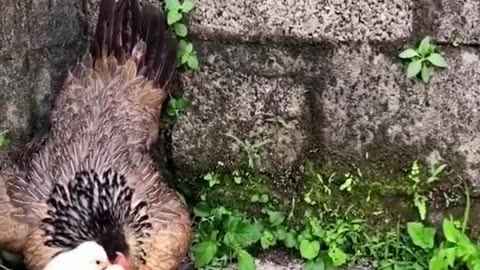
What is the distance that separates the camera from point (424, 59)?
3336 millimetres

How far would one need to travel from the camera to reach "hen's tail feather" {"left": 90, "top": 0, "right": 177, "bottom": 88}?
3.53 metres

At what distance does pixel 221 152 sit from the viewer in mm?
3611

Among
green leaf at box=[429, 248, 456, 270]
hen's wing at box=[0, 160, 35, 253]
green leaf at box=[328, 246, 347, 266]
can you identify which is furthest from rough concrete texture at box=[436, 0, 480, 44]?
hen's wing at box=[0, 160, 35, 253]

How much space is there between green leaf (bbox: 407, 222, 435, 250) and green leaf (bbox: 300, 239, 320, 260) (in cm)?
31

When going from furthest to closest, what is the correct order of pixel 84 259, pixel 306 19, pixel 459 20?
1. pixel 306 19
2. pixel 459 20
3. pixel 84 259

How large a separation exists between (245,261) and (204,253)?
142 mm

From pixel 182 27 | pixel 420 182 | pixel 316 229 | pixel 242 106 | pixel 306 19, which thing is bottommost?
pixel 316 229

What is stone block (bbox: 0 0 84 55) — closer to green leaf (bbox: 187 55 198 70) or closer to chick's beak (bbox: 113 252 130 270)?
green leaf (bbox: 187 55 198 70)

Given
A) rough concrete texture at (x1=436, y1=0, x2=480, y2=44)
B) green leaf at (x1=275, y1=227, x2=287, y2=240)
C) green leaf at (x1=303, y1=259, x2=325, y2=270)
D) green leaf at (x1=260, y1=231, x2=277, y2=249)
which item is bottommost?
green leaf at (x1=303, y1=259, x2=325, y2=270)

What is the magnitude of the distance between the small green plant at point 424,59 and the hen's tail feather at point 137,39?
0.78 m

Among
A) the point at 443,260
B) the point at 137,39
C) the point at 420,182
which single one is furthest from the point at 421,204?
the point at 137,39

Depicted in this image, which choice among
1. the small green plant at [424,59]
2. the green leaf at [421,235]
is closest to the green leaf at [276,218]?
the green leaf at [421,235]

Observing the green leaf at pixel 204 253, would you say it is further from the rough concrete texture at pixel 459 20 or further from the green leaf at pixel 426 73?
the rough concrete texture at pixel 459 20

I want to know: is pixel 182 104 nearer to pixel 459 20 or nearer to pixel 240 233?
pixel 240 233
